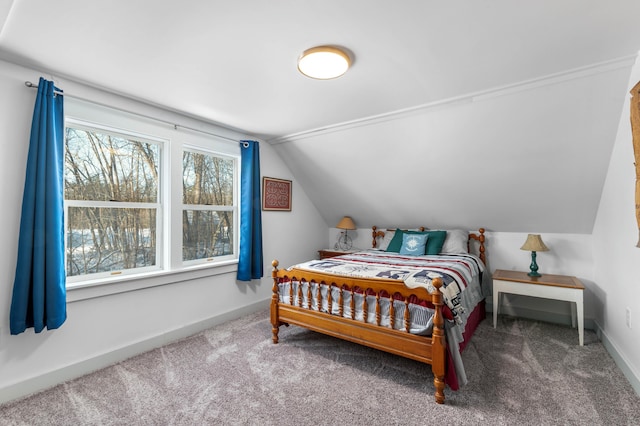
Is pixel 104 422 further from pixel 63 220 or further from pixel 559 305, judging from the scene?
pixel 559 305

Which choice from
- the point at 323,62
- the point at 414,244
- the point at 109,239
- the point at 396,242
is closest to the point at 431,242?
the point at 414,244

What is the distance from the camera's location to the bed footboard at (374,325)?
1904 mm

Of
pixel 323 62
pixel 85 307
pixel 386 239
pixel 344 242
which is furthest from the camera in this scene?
pixel 344 242

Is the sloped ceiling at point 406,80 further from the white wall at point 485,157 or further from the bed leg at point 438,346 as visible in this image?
the bed leg at point 438,346

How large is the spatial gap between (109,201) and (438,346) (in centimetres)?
277

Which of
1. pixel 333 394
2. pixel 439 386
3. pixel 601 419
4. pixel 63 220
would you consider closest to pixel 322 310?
pixel 333 394

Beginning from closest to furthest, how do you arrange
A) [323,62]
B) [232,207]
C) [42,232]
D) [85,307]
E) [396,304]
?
1. [323,62]
2. [42,232]
3. [396,304]
4. [85,307]
5. [232,207]

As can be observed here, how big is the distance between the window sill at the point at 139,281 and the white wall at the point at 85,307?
1 cm

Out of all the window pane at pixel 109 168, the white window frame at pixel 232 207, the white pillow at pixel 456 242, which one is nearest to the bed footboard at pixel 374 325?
the white window frame at pixel 232 207

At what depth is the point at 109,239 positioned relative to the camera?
8.38 ft

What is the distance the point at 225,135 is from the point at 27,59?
163 cm

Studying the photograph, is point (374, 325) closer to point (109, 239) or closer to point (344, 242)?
point (109, 239)

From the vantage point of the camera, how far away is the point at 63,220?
6.95 feet

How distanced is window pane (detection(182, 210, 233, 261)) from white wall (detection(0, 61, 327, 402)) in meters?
0.26
